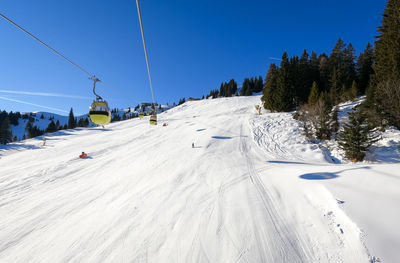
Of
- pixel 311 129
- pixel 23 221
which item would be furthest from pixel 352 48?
pixel 23 221

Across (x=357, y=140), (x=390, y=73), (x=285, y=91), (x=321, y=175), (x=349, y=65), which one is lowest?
(x=321, y=175)

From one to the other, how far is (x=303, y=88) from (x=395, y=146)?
836 inches

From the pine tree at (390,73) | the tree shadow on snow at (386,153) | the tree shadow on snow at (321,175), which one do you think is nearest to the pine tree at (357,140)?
the tree shadow on snow at (386,153)

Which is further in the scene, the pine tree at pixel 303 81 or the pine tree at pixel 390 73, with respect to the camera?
the pine tree at pixel 303 81

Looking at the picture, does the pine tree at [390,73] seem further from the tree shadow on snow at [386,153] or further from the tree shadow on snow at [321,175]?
the tree shadow on snow at [321,175]

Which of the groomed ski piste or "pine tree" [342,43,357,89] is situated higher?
"pine tree" [342,43,357,89]

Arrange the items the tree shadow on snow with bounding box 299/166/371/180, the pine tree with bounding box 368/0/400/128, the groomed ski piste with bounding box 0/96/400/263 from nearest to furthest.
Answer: the groomed ski piste with bounding box 0/96/400/263 → the tree shadow on snow with bounding box 299/166/371/180 → the pine tree with bounding box 368/0/400/128

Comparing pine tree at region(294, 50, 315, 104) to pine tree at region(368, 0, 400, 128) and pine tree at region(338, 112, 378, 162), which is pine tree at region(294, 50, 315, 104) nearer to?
pine tree at region(368, 0, 400, 128)

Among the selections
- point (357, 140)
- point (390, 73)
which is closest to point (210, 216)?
point (357, 140)

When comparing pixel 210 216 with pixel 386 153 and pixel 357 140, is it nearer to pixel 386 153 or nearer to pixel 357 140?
pixel 357 140

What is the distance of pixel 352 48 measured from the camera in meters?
32.9

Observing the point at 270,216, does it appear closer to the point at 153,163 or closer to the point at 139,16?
the point at 139,16

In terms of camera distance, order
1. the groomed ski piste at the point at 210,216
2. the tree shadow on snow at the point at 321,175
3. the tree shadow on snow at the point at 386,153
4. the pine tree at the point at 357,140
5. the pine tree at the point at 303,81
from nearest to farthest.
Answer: the groomed ski piste at the point at 210,216 → the tree shadow on snow at the point at 321,175 → the pine tree at the point at 357,140 → the tree shadow on snow at the point at 386,153 → the pine tree at the point at 303,81

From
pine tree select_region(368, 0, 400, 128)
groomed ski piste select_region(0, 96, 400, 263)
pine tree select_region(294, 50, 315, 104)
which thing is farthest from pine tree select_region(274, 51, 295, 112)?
groomed ski piste select_region(0, 96, 400, 263)
